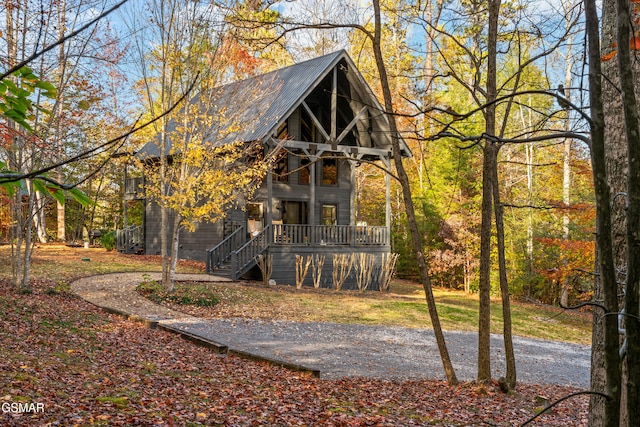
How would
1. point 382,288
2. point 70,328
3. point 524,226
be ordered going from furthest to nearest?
point 524,226 → point 382,288 → point 70,328

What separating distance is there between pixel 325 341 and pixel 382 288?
36.1 feet

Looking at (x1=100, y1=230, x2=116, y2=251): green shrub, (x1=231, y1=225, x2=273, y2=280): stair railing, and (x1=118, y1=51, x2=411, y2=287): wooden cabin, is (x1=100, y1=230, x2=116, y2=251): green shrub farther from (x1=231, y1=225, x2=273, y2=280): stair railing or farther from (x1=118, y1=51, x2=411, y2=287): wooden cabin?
(x1=231, y1=225, x2=273, y2=280): stair railing

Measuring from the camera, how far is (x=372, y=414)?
6531 millimetres

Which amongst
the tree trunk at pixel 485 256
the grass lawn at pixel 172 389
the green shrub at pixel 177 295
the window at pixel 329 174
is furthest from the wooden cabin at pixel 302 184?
the tree trunk at pixel 485 256

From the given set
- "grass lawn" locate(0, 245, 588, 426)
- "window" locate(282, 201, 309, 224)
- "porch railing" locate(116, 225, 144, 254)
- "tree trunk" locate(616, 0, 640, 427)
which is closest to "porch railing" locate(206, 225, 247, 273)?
"window" locate(282, 201, 309, 224)

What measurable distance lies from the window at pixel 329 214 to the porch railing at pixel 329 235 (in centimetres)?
179

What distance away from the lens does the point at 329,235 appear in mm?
23062

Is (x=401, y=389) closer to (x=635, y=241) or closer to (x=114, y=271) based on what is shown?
(x=635, y=241)

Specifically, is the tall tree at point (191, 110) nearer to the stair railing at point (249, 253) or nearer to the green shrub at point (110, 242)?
the stair railing at point (249, 253)

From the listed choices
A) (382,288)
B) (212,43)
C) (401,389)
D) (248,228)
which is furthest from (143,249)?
(401,389)

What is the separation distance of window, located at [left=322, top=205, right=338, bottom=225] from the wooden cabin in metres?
0.05

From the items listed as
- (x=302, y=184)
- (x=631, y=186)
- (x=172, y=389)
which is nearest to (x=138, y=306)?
(x=172, y=389)

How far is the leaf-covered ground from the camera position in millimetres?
5825

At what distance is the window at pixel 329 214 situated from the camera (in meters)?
26.1
